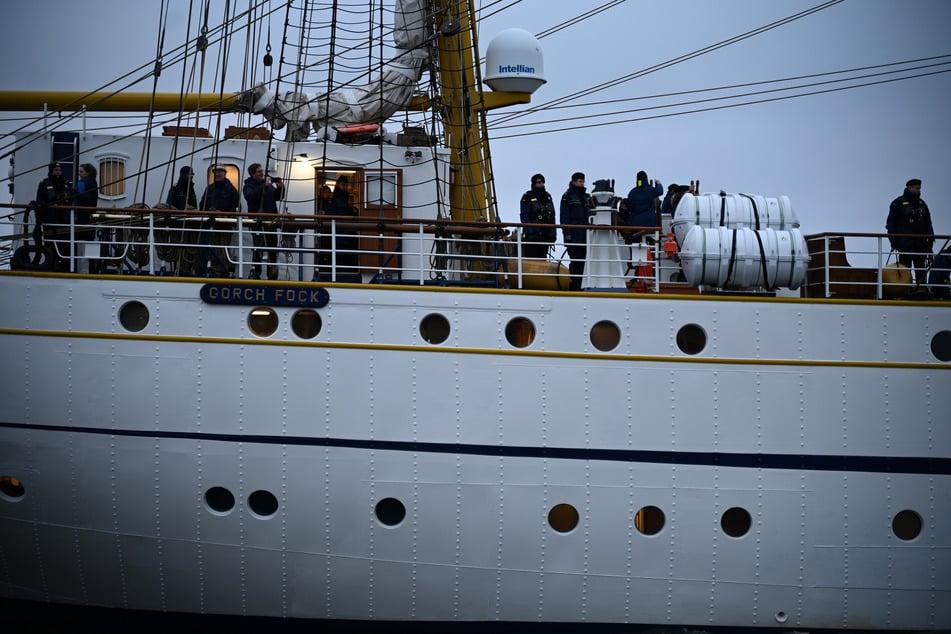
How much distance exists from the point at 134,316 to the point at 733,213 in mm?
6705

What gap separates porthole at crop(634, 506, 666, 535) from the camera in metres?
10.6

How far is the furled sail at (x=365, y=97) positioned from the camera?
44.2 feet

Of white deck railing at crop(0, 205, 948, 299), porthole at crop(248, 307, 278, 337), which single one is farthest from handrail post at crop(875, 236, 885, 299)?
porthole at crop(248, 307, 278, 337)

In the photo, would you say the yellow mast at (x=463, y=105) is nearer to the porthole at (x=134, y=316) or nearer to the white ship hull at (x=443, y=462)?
the white ship hull at (x=443, y=462)

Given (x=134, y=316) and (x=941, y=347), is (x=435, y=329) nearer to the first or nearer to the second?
(x=134, y=316)

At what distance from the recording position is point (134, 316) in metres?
10.5

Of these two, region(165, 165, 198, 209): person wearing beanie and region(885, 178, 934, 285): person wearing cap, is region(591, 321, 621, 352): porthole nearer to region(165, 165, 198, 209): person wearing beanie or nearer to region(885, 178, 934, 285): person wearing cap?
region(885, 178, 934, 285): person wearing cap

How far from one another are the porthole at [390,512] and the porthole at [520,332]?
6.93ft

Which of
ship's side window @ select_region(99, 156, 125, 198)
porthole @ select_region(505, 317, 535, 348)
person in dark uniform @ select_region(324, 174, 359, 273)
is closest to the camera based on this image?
porthole @ select_region(505, 317, 535, 348)

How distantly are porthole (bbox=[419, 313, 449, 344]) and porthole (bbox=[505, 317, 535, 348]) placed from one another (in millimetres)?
684

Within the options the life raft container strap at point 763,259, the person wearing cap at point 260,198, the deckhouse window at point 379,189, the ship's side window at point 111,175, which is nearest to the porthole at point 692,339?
the life raft container strap at point 763,259

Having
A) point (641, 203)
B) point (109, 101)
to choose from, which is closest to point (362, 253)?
point (641, 203)

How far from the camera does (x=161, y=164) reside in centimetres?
1228

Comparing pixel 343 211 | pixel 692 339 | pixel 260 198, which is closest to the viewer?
pixel 692 339
